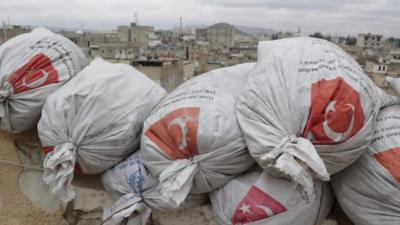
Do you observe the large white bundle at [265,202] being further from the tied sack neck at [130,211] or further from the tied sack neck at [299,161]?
the tied sack neck at [130,211]

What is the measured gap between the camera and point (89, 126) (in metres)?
1.52

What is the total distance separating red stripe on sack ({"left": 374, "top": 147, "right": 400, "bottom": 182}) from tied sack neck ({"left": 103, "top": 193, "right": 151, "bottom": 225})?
2.68 ft

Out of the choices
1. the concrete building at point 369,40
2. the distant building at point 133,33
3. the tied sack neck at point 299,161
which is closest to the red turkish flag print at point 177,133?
the tied sack neck at point 299,161

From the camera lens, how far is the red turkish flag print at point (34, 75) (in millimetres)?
1721

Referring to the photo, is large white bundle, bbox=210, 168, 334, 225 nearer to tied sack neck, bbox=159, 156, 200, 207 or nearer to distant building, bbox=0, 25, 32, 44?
tied sack neck, bbox=159, 156, 200, 207

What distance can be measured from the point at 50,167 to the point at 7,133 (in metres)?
0.60

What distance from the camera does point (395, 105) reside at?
4.89 feet

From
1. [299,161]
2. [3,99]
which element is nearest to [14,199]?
[3,99]

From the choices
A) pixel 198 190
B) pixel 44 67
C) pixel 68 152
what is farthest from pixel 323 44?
pixel 44 67

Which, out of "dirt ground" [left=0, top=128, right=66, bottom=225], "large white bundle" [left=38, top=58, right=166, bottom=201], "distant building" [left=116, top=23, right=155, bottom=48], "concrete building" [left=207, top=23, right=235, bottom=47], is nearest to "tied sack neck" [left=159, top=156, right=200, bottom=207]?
"large white bundle" [left=38, top=58, right=166, bottom=201]

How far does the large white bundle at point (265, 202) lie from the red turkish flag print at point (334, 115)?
20cm

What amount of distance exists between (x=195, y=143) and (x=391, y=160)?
605 millimetres

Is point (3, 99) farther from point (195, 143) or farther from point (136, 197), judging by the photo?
point (195, 143)

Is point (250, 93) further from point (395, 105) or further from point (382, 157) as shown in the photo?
point (395, 105)
